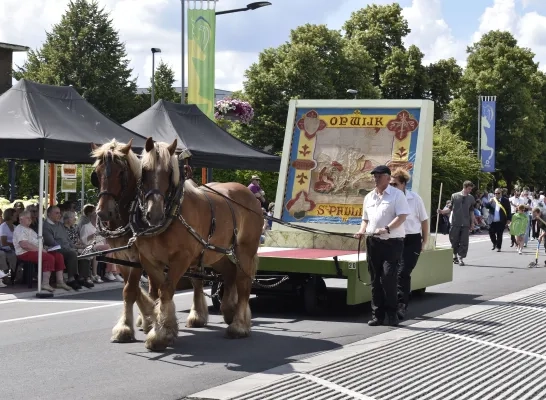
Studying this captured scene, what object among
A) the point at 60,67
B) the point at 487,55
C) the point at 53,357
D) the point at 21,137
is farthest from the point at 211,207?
the point at 487,55

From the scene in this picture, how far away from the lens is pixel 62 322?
464 inches

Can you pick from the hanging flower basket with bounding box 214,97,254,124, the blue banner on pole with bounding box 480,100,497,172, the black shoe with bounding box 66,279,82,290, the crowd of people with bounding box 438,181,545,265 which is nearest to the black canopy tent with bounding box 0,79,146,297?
the black shoe with bounding box 66,279,82,290

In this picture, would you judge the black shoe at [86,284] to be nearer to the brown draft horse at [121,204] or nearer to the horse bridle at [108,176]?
the brown draft horse at [121,204]

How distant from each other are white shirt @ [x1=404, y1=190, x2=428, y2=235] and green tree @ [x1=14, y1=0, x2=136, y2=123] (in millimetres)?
45450

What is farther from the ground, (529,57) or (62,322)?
(529,57)

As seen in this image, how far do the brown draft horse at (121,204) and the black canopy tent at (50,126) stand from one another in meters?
5.58

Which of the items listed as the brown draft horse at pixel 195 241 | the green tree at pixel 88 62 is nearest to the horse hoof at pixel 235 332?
the brown draft horse at pixel 195 241

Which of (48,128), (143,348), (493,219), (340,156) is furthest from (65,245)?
(493,219)

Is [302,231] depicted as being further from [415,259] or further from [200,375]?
[200,375]

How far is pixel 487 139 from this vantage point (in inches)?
1971

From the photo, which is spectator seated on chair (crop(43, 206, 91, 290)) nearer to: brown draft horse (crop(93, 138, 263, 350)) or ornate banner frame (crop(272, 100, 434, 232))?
ornate banner frame (crop(272, 100, 434, 232))

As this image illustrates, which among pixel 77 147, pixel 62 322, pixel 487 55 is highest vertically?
pixel 487 55

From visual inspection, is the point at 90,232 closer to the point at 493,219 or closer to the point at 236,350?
the point at 236,350

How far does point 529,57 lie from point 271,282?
61.7m
